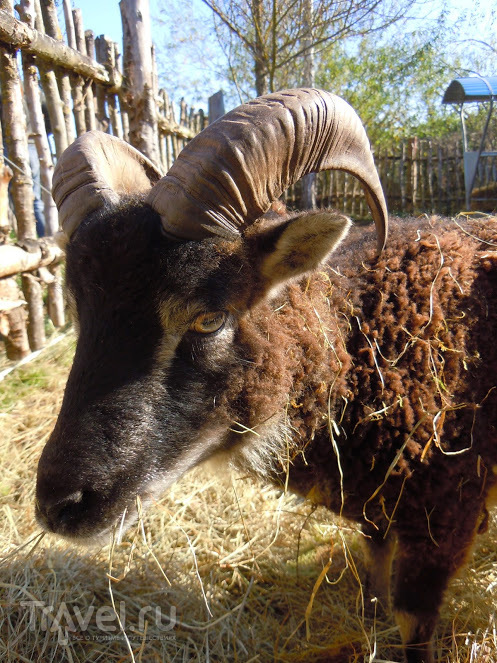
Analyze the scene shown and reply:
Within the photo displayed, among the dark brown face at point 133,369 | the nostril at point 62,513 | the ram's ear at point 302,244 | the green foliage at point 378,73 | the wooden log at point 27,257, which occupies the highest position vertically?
the green foliage at point 378,73

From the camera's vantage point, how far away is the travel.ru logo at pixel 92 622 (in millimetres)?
2736

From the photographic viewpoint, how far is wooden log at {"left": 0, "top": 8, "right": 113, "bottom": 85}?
507cm

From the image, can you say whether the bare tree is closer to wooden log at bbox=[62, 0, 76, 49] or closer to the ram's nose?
wooden log at bbox=[62, 0, 76, 49]

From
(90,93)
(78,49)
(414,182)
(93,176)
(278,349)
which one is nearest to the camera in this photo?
(278,349)

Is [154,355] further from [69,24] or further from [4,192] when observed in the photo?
[69,24]

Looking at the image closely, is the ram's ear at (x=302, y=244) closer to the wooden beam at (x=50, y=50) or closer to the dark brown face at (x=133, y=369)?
the dark brown face at (x=133, y=369)

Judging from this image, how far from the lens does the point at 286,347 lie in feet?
8.05

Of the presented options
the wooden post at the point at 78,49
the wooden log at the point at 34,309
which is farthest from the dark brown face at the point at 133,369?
the wooden post at the point at 78,49

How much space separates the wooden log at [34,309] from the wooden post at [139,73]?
2471 mm

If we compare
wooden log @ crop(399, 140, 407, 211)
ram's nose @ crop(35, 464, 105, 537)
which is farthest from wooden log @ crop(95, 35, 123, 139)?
wooden log @ crop(399, 140, 407, 211)

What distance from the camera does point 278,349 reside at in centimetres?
240

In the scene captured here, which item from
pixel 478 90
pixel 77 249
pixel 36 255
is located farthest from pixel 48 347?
pixel 478 90

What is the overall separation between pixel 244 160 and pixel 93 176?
99 centimetres

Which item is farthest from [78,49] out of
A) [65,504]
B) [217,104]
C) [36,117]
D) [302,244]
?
[65,504]
